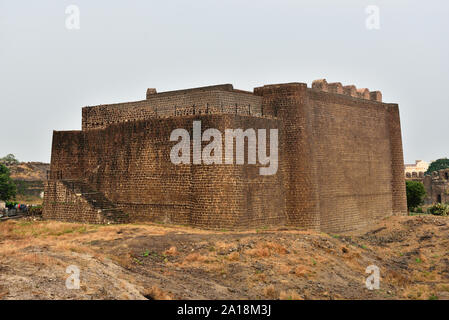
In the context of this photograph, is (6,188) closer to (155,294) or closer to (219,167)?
(219,167)

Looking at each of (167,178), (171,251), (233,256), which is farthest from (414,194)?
(171,251)

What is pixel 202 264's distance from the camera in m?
15.6

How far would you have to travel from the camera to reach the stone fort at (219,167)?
20516mm

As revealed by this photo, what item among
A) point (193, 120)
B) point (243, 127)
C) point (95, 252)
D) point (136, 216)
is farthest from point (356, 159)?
point (95, 252)

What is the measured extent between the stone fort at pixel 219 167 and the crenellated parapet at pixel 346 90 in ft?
0.27

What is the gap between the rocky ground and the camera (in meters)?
11.7

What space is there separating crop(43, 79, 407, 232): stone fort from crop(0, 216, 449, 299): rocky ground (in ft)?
3.98

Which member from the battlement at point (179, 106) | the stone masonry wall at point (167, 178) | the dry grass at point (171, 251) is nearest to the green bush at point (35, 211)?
the stone masonry wall at point (167, 178)

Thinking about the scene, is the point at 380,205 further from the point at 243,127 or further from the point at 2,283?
the point at 2,283

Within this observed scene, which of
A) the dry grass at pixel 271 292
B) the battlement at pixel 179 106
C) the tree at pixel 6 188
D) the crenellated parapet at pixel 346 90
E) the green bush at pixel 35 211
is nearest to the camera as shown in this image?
the dry grass at pixel 271 292

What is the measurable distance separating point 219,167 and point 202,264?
5611mm

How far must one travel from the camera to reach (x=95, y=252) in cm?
1563

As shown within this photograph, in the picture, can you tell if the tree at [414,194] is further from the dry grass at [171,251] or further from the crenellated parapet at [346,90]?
the dry grass at [171,251]

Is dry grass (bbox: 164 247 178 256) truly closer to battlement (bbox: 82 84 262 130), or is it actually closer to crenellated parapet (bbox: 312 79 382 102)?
battlement (bbox: 82 84 262 130)
